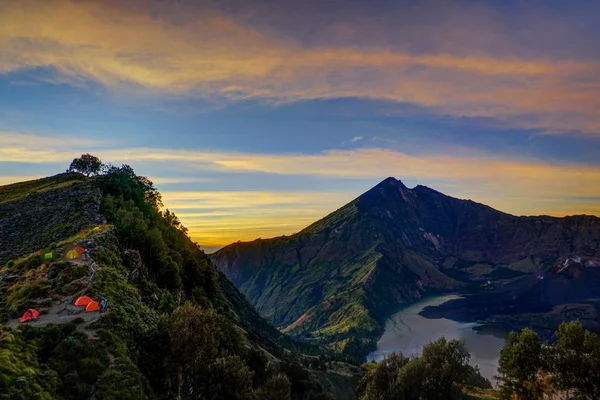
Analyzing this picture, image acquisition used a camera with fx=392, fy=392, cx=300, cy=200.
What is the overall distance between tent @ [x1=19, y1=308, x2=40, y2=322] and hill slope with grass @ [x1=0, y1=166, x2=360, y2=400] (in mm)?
811

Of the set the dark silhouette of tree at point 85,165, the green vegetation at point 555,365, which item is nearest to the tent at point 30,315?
the green vegetation at point 555,365

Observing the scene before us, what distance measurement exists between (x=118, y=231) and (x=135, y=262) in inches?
459

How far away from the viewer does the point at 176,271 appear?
314 ft

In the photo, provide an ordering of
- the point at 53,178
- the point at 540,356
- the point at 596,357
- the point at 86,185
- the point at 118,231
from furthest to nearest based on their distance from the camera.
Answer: the point at 53,178
the point at 86,185
the point at 118,231
the point at 540,356
the point at 596,357

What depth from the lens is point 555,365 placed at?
73.6 m

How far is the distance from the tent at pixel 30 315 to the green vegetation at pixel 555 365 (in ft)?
265

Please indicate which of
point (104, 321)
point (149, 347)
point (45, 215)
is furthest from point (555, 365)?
point (45, 215)

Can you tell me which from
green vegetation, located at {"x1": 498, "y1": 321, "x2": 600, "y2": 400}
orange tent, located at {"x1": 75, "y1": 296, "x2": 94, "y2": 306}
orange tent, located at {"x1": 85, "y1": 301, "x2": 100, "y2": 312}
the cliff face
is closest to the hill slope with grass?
the cliff face

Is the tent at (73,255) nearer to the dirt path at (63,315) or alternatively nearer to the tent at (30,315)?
the dirt path at (63,315)

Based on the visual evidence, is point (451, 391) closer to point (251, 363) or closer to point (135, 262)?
point (251, 363)

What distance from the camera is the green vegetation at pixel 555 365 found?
231ft

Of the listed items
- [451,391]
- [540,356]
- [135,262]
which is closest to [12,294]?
[135,262]

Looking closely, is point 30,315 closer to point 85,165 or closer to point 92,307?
point 92,307

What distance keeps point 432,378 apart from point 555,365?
22.5m
